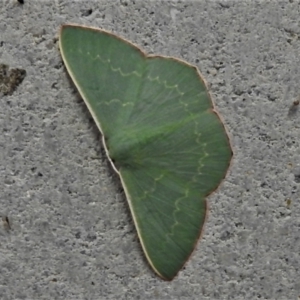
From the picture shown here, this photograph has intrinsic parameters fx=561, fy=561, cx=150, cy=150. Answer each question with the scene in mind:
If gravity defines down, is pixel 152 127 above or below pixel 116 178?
above

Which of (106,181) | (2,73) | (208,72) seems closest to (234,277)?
(106,181)

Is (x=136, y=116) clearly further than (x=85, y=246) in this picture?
No

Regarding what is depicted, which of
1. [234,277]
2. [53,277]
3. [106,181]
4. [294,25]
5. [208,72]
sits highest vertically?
[294,25]

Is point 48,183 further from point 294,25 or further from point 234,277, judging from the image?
point 294,25
